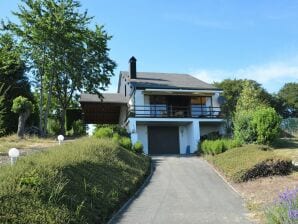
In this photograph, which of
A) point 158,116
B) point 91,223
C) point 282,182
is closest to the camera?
point 91,223

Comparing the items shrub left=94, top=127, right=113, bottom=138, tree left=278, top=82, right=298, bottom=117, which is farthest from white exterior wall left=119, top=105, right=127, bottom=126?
tree left=278, top=82, right=298, bottom=117

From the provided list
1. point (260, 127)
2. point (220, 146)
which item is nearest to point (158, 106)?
point (260, 127)

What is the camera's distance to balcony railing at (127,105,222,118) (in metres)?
33.3

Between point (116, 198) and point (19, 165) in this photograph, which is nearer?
point (19, 165)

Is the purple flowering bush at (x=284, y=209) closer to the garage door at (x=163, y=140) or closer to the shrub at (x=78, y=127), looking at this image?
the garage door at (x=163, y=140)

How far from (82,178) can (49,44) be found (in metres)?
22.4

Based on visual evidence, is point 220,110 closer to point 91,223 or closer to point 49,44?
point 49,44

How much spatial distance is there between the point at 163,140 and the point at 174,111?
266cm

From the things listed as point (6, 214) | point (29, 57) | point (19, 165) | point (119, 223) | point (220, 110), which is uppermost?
point (29, 57)

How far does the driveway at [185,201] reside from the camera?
1216 cm

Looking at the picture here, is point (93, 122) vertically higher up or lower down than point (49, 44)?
lower down

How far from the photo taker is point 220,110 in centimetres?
3541

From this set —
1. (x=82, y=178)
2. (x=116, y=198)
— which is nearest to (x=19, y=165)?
(x=82, y=178)

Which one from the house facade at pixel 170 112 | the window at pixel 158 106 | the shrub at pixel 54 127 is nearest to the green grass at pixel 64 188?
the house facade at pixel 170 112
